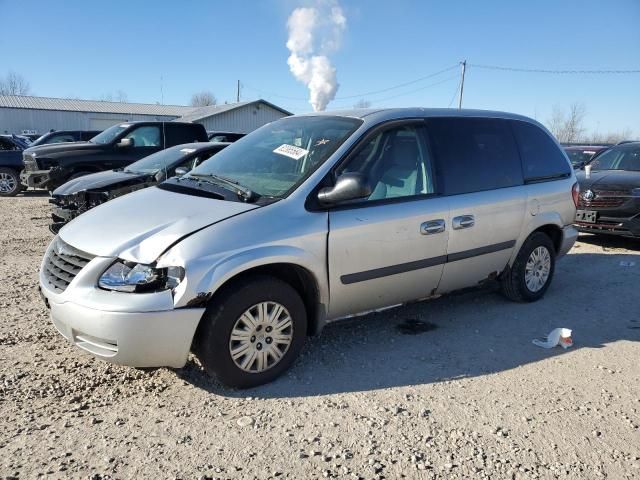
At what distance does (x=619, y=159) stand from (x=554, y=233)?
15.8ft

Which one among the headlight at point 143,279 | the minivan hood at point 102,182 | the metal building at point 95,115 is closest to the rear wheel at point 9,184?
the minivan hood at point 102,182

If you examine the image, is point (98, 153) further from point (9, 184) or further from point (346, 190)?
point (346, 190)

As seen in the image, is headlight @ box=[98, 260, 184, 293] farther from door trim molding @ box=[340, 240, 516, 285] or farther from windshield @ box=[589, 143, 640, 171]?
windshield @ box=[589, 143, 640, 171]

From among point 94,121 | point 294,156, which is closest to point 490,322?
point 294,156

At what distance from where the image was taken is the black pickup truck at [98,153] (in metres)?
10.7

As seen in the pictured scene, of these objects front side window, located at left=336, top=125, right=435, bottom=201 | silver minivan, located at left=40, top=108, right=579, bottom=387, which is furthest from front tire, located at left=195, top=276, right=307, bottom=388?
front side window, located at left=336, top=125, right=435, bottom=201

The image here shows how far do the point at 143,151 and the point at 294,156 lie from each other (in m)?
8.24

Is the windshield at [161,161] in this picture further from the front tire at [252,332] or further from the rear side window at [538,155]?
the front tire at [252,332]

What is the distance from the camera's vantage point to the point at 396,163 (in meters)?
4.16

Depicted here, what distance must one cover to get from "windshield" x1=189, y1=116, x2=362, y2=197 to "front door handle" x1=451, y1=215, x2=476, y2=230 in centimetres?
115

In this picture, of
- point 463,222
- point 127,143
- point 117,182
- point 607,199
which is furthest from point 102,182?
point 607,199

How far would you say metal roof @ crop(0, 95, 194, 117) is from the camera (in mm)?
46938

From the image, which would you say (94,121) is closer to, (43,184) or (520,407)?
(43,184)

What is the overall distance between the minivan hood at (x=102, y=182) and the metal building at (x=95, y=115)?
3468cm
